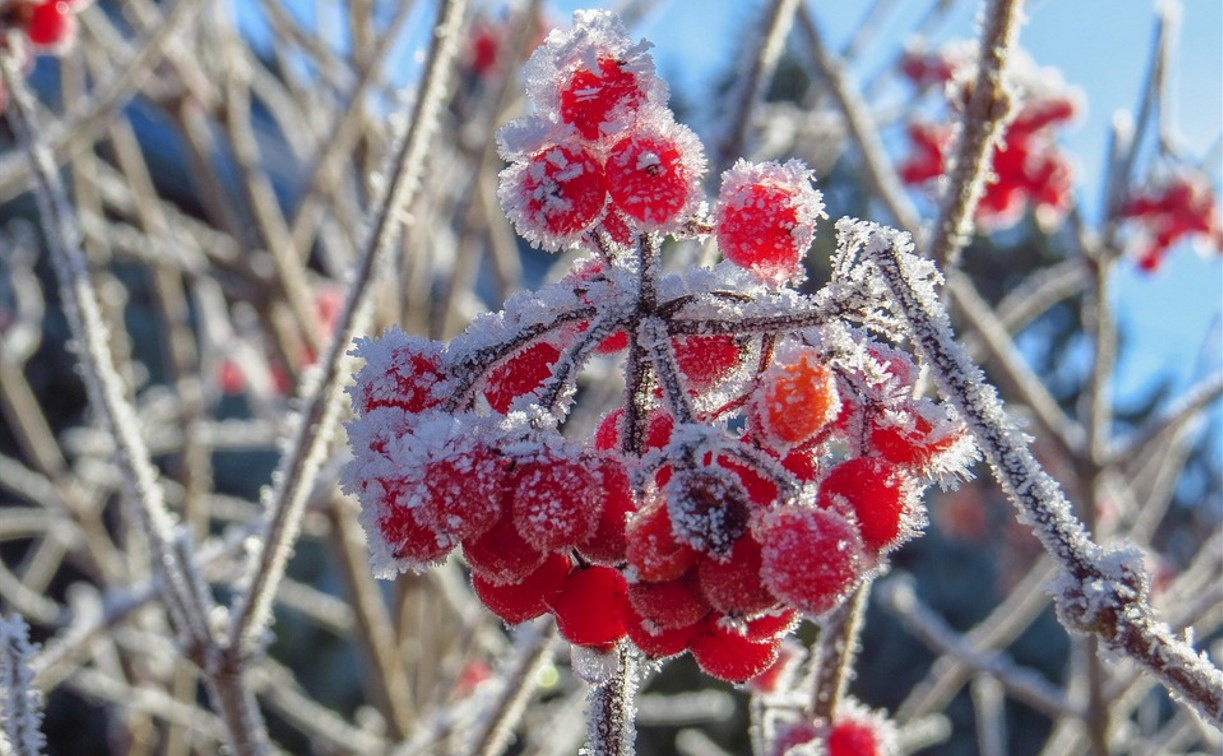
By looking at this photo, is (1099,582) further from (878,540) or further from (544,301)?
(544,301)

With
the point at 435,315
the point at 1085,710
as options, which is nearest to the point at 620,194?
the point at 1085,710

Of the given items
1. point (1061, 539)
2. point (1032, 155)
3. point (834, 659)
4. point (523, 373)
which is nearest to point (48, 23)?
point (523, 373)

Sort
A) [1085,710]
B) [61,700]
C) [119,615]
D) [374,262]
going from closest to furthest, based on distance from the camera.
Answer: [374,262]
[119,615]
[1085,710]
[61,700]

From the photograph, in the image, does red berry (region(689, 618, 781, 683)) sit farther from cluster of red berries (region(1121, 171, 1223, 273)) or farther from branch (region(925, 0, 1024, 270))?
cluster of red berries (region(1121, 171, 1223, 273))

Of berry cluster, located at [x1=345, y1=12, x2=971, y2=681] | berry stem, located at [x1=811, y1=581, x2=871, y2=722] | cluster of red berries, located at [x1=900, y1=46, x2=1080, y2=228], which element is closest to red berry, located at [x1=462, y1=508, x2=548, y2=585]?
berry cluster, located at [x1=345, y1=12, x2=971, y2=681]

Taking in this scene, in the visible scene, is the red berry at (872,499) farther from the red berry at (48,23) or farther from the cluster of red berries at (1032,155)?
the cluster of red berries at (1032,155)

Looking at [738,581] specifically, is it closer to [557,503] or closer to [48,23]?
[557,503]
